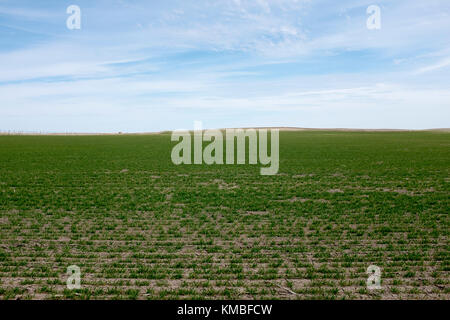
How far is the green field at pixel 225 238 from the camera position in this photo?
8188mm

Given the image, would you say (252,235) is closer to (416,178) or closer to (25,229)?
(25,229)

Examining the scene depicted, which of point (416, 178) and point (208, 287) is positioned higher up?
point (416, 178)

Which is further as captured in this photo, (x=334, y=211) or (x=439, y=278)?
(x=334, y=211)

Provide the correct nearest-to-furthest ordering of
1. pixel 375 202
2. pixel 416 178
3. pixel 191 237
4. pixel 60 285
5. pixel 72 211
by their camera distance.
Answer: pixel 60 285 → pixel 191 237 → pixel 72 211 → pixel 375 202 → pixel 416 178

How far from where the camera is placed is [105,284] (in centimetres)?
824

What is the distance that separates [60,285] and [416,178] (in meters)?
24.9

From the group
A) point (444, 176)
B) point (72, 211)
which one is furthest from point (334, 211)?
point (444, 176)

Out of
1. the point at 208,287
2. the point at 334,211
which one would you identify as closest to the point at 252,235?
the point at 208,287

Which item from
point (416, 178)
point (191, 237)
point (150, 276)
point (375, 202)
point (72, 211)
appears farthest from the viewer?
point (416, 178)

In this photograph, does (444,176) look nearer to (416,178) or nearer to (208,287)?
(416,178)

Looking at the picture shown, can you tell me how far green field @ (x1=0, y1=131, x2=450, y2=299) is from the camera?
8.19 meters

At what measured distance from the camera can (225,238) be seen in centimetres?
1180
